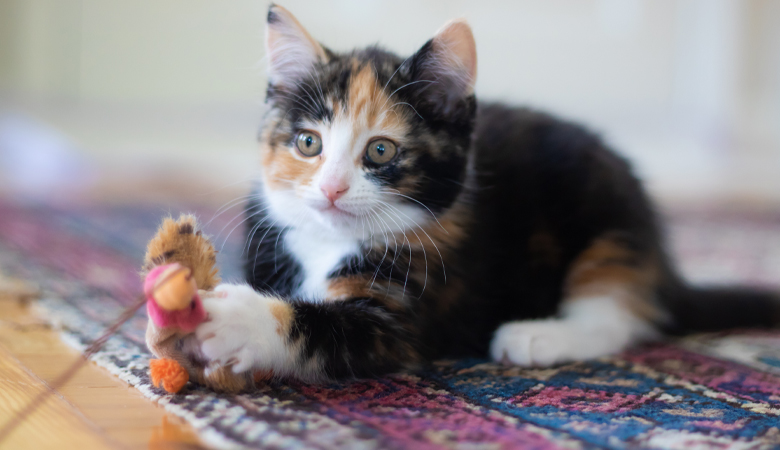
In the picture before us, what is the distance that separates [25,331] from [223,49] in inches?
135

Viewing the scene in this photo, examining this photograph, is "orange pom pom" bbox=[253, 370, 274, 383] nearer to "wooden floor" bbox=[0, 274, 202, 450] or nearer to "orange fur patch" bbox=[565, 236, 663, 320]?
"wooden floor" bbox=[0, 274, 202, 450]

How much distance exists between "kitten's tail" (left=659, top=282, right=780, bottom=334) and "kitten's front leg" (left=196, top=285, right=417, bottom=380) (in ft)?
2.48

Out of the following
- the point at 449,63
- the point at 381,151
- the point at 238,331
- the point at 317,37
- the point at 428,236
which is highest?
the point at 317,37

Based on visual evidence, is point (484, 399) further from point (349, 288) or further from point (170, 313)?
point (170, 313)

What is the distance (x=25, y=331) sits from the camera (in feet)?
3.76

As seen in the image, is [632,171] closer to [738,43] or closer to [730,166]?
[730,166]

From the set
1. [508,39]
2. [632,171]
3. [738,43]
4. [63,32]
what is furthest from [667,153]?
[63,32]

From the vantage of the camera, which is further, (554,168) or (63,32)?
(63,32)

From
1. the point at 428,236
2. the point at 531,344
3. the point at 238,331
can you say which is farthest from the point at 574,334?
the point at 238,331

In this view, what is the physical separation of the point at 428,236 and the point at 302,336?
1.10 feet

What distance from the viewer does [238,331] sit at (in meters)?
0.83

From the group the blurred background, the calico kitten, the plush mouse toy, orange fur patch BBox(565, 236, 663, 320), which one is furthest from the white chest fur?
the blurred background

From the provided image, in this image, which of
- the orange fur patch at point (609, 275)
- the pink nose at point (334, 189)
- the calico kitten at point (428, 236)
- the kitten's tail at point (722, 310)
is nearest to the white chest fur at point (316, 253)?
the calico kitten at point (428, 236)

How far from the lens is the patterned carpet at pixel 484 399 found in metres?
0.74
